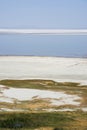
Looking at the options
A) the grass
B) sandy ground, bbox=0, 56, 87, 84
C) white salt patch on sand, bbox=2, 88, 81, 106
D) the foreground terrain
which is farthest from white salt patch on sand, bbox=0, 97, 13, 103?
sandy ground, bbox=0, 56, 87, 84

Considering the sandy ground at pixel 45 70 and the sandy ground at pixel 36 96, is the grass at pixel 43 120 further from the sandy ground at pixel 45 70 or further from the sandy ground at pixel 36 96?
the sandy ground at pixel 45 70

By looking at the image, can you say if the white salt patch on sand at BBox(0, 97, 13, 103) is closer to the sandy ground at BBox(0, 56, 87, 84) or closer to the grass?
the grass

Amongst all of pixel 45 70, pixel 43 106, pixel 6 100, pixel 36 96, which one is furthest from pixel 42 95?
pixel 45 70

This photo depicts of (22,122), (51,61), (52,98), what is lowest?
(51,61)

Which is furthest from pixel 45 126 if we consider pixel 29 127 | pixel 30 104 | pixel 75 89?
pixel 75 89

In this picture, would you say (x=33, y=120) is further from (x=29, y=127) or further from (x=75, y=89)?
(x=75, y=89)
